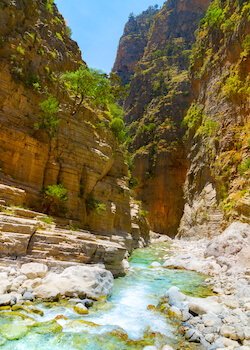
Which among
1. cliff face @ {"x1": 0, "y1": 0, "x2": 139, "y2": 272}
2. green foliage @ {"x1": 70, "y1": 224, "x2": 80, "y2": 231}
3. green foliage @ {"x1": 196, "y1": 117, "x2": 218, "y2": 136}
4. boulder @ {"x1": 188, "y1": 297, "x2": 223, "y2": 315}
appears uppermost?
green foliage @ {"x1": 196, "y1": 117, "x2": 218, "y2": 136}

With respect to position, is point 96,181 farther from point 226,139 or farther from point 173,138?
point 173,138

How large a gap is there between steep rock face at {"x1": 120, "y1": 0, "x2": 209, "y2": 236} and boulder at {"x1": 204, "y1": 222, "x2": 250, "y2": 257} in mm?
29503

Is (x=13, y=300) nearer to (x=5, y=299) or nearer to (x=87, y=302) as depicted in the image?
(x=5, y=299)

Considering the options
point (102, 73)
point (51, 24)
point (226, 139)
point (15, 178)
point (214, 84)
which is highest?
point (214, 84)

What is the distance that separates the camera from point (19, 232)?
9.37 meters

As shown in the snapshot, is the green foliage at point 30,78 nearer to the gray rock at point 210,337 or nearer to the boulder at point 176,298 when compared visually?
the boulder at point 176,298

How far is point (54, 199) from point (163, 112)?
4497 centimetres

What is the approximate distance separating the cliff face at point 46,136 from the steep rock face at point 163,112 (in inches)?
1015

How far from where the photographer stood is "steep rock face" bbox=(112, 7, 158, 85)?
288ft

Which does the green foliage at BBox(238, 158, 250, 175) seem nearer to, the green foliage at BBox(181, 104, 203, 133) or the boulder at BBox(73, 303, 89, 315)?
the green foliage at BBox(181, 104, 203, 133)

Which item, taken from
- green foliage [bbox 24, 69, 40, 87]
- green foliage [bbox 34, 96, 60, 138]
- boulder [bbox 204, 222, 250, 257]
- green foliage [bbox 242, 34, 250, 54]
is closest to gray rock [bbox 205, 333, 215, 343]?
boulder [bbox 204, 222, 250, 257]

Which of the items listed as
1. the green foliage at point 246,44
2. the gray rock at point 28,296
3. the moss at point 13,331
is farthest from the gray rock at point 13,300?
the green foliage at point 246,44

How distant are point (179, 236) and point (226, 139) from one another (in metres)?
18.3

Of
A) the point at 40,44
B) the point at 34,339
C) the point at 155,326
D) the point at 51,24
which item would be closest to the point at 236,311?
the point at 155,326
